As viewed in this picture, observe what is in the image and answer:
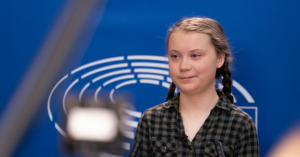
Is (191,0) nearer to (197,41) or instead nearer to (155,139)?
(197,41)

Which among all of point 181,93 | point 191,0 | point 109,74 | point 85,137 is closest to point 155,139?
point 181,93

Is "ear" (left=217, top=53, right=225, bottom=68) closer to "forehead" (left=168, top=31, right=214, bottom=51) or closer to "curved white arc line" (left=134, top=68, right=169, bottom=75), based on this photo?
"forehead" (left=168, top=31, right=214, bottom=51)

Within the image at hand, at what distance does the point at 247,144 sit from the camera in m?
0.79

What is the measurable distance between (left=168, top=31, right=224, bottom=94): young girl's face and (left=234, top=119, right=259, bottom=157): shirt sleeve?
16cm

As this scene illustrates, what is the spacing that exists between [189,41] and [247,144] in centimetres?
30

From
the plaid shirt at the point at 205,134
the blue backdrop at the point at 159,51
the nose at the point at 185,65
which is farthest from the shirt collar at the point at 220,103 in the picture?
the blue backdrop at the point at 159,51

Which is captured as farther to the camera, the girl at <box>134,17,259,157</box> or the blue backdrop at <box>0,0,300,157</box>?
the blue backdrop at <box>0,0,300,157</box>

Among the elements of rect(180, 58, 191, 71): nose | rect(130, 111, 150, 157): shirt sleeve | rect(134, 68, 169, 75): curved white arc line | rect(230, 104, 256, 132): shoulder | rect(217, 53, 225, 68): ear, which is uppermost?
rect(134, 68, 169, 75): curved white arc line

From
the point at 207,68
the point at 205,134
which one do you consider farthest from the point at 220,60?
the point at 205,134

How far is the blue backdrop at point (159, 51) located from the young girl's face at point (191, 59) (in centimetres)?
37

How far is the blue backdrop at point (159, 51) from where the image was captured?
1.13m

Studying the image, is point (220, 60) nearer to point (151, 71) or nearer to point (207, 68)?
point (207, 68)

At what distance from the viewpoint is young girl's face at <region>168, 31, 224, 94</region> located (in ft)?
2.55

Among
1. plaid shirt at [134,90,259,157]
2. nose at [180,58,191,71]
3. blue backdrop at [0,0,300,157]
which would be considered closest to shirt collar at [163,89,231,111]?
plaid shirt at [134,90,259,157]
